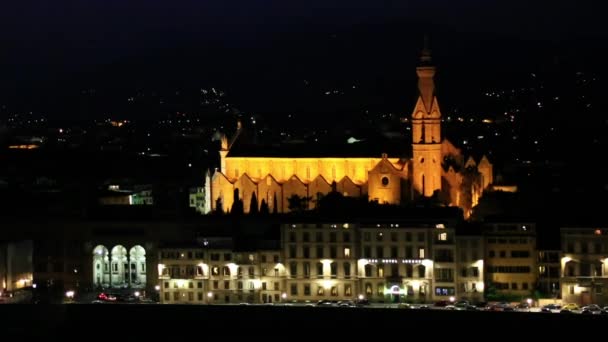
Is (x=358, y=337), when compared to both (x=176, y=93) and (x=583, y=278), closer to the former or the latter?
(x=583, y=278)

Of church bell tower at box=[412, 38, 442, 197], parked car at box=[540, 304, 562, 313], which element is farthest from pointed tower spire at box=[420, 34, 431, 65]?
parked car at box=[540, 304, 562, 313]

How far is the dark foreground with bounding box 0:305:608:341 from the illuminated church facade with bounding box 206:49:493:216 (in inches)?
559

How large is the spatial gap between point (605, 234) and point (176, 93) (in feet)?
437

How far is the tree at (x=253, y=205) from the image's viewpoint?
57300 millimetres

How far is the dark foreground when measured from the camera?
40.7 metres

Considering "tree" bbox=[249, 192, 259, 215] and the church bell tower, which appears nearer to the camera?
"tree" bbox=[249, 192, 259, 215]

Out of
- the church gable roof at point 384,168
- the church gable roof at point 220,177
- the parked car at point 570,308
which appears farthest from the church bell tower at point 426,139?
the parked car at point 570,308

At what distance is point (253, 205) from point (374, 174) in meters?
4.35

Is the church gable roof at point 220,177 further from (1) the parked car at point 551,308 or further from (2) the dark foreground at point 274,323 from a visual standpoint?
(1) the parked car at point 551,308

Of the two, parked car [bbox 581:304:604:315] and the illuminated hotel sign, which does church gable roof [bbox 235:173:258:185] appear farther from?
parked car [bbox 581:304:604:315]

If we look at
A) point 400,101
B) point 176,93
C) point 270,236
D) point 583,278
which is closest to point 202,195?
point 270,236

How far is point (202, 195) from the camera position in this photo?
70438 millimetres

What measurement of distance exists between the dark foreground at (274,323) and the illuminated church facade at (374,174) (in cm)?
1419

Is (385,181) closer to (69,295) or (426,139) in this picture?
(426,139)
